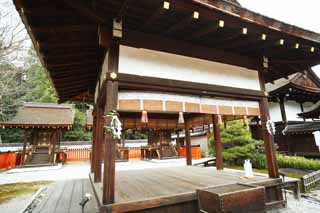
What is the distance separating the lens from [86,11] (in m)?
2.20

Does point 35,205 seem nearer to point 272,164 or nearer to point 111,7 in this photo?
point 111,7

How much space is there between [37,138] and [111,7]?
1225 cm

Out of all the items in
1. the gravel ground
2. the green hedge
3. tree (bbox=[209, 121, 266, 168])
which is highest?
tree (bbox=[209, 121, 266, 168])

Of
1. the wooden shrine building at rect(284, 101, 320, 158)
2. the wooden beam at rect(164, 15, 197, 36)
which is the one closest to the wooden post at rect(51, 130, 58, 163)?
the wooden beam at rect(164, 15, 197, 36)

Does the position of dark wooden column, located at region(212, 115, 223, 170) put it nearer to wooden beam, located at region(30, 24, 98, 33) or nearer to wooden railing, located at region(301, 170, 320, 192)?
wooden railing, located at region(301, 170, 320, 192)

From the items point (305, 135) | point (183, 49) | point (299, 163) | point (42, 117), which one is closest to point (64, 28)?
point (183, 49)

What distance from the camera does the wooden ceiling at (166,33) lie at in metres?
2.25

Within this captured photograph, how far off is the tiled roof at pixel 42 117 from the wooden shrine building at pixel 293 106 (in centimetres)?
1282

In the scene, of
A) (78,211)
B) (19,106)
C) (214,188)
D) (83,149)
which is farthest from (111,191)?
(83,149)

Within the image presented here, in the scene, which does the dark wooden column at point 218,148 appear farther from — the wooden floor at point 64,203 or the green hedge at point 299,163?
the green hedge at point 299,163

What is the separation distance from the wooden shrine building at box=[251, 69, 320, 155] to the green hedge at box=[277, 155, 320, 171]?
56.4 inches

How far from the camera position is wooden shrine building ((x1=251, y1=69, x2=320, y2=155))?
8422mm

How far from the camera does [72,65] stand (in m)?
3.73

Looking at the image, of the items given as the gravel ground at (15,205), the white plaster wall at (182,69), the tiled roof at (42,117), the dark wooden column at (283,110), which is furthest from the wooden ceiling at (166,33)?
the tiled roof at (42,117)
